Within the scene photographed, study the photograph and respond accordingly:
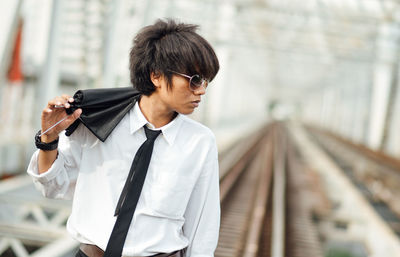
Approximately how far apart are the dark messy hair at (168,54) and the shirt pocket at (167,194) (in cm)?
29

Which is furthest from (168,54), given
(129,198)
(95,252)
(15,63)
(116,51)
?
(15,63)

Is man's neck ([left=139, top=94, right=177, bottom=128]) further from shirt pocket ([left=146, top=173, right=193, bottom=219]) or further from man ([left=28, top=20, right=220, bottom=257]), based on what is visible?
shirt pocket ([left=146, top=173, right=193, bottom=219])

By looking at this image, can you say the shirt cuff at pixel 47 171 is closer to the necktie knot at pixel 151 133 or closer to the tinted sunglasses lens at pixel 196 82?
the necktie knot at pixel 151 133

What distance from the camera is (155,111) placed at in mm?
1700

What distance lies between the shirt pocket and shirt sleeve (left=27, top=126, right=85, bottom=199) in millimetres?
304

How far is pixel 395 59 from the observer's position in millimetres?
23094

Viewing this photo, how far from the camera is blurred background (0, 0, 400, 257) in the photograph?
6805 millimetres

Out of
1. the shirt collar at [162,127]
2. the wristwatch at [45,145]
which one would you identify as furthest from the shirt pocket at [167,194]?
the wristwatch at [45,145]

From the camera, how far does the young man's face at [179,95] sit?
5.36ft

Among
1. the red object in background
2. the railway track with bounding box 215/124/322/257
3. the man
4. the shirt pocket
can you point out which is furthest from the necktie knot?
the red object in background

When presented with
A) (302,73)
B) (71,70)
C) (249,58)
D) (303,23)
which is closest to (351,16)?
(303,23)

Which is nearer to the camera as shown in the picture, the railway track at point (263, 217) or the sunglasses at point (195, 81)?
the sunglasses at point (195, 81)

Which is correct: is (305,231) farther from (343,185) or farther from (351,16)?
(351,16)

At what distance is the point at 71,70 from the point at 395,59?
47.1ft
